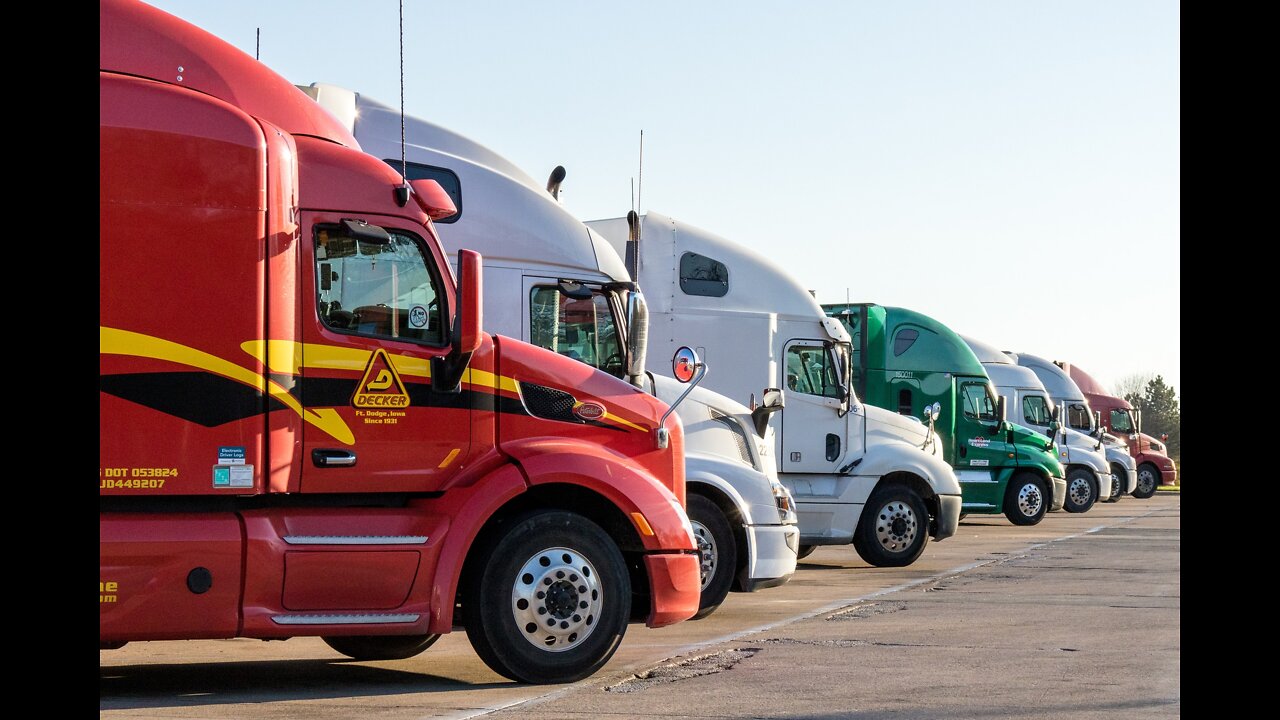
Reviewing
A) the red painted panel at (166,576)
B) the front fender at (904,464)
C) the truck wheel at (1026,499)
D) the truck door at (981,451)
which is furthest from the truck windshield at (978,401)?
the red painted panel at (166,576)

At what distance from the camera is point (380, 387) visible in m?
7.56

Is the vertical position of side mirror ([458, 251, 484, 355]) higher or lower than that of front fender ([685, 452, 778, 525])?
higher

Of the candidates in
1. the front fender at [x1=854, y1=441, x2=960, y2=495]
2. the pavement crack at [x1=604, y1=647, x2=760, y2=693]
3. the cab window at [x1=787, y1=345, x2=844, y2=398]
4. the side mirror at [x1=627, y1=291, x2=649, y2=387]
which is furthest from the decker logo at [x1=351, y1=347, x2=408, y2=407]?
the front fender at [x1=854, y1=441, x2=960, y2=495]

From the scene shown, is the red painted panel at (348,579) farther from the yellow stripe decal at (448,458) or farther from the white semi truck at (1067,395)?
the white semi truck at (1067,395)

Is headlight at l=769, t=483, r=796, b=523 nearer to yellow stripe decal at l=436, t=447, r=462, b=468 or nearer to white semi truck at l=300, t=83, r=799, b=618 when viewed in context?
white semi truck at l=300, t=83, r=799, b=618

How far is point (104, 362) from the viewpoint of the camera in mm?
7078

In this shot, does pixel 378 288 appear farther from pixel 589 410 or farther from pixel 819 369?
pixel 819 369

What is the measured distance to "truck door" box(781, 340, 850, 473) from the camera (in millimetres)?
16188

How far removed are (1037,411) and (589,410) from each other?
23.6 m

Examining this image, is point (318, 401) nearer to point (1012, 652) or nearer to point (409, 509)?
point (409, 509)

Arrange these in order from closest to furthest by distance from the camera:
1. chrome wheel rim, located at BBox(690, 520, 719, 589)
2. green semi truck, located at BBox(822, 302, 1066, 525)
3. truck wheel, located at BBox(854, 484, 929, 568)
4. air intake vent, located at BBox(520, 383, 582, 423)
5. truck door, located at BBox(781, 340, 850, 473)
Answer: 1. air intake vent, located at BBox(520, 383, 582, 423)
2. chrome wheel rim, located at BBox(690, 520, 719, 589)
3. truck door, located at BBox(781, 340, 850, 473)
4. truck wheel, located at BBox(854, 484, 929, 568)
5. green semi truck, located at BBox(822, 302, 1066, 525)

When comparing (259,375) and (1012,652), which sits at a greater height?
(259,375)

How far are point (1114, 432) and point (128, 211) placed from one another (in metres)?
36.8
